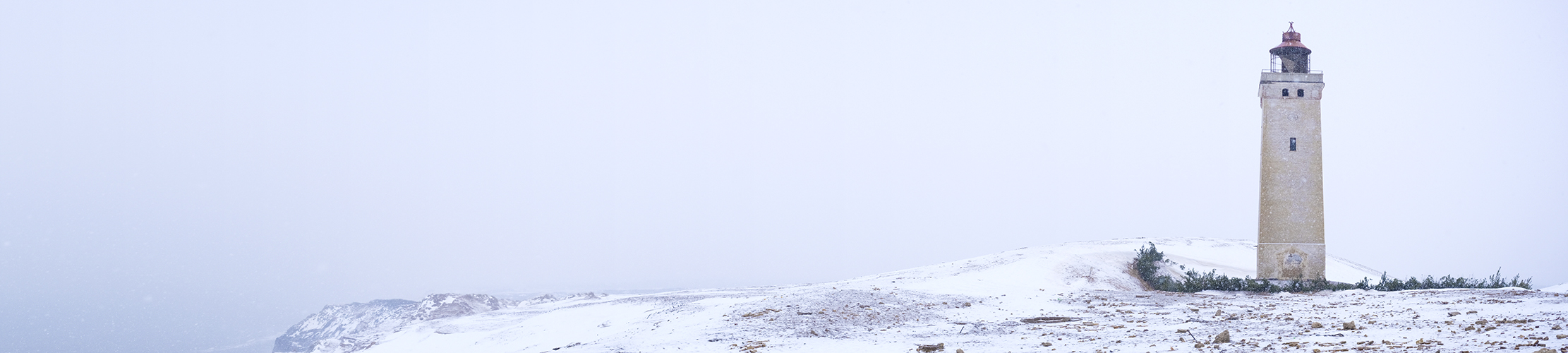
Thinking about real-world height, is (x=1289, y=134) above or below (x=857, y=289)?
above

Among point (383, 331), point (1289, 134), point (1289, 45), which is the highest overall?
point (1289, 45)

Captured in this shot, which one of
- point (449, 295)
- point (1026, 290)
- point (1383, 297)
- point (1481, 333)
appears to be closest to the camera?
point (1481, 333)

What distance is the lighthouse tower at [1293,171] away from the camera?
23688 millimetres

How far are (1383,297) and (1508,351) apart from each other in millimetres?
9455

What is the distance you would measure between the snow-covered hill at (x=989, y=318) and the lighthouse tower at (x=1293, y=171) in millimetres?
3574

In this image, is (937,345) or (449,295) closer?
(937,345)

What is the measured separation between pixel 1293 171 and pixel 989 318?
13.2m

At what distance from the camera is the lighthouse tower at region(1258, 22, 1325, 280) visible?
23.7 meters

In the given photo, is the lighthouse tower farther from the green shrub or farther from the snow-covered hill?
the snow-covered hill

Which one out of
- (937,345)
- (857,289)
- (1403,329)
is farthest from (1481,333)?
(857,289)

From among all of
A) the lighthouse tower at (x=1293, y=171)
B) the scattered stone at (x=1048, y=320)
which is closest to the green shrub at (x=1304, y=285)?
the lighthouse tower at (x=1293, y=171)

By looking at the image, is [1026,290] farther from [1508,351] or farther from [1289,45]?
[1508,351]

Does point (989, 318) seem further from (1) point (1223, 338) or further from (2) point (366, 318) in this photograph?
(2) point (366, 318)

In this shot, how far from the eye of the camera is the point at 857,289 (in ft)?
61.9
